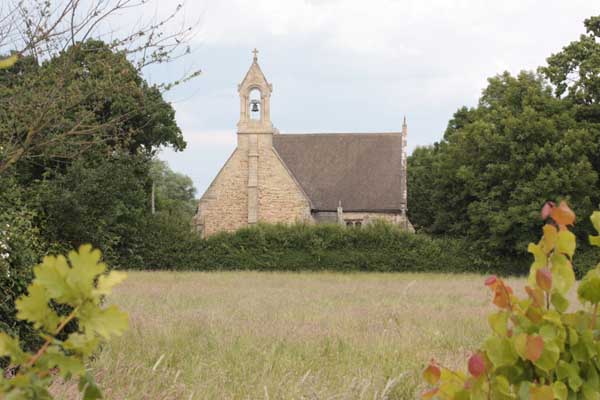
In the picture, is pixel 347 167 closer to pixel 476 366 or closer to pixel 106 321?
pixel 476 366

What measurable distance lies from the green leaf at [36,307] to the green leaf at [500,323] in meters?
1.18

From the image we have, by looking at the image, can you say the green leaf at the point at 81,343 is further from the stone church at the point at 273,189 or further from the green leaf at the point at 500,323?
the stone church at the point at 273,189

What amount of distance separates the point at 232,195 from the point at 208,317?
3048 centimetres

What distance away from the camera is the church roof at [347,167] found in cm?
4166

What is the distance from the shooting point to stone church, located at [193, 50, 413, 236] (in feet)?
133

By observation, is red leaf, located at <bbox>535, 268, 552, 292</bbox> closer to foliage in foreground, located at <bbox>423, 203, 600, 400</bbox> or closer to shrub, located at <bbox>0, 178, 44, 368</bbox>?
foliage in foreground, located at <bbox>423, 203, 600, 400</bbox>

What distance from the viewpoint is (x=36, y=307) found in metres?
1.38

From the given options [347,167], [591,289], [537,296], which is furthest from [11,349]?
[347,167]

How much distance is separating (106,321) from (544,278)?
1163 millimetres

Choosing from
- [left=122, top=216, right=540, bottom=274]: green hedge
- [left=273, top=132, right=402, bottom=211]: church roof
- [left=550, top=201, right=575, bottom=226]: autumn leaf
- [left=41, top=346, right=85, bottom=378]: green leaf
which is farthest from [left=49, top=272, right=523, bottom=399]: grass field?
[left=273, top=132, right=402, bottom=211]: church roof

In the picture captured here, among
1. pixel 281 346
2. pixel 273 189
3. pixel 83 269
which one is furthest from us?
pixel 273 189

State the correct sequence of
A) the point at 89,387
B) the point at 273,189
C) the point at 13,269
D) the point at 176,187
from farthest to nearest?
the point at 176,187
the point at 273,189
the point at 13,269
the point at 89,387

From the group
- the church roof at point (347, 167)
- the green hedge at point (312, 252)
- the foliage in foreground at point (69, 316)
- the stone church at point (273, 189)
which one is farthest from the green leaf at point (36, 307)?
the church roof at point (347, 167)

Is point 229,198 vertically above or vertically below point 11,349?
above
